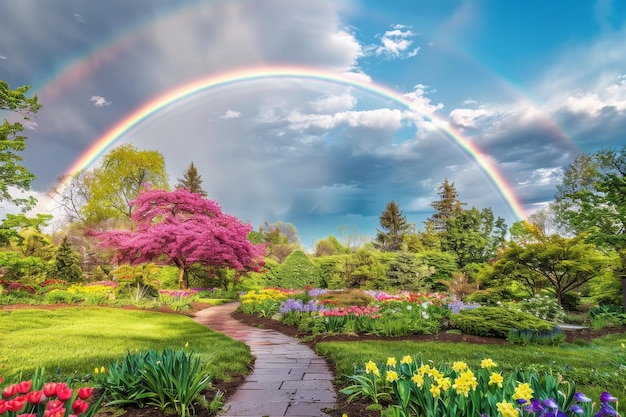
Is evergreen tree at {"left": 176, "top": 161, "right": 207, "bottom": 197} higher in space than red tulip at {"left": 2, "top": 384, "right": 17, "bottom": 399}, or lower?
higher

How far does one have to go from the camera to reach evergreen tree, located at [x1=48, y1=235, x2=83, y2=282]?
1788 centimetres

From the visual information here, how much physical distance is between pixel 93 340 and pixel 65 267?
1478 cm

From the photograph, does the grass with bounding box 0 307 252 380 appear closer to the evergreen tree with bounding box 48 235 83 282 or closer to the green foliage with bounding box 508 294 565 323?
the green foliage with bounding box 508 294 565 323

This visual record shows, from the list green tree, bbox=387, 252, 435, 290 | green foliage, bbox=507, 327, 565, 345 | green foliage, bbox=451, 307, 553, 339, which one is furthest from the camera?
green tree, bbox=387, 252, 435, 290

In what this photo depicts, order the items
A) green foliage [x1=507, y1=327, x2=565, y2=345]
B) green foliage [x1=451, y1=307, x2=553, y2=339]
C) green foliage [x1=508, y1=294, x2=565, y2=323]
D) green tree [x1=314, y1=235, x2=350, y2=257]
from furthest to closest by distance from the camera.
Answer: green tree [x1=314, y1=235, x2=350, y2=257], green foliage [x1=508, y1=294, x2=565, y2=323], green foliage [x1=451, y1=307, x2=553, y2=339], green foliage [x1=507, y1=327, x2=565, y2=345]

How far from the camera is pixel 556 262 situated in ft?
39.7

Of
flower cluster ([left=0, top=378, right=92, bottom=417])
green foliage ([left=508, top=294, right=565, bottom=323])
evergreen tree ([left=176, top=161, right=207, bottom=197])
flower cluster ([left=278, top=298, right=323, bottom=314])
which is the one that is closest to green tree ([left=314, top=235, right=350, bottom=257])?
evergreen tree ([left=176, top=161, right=207, bottom=197])

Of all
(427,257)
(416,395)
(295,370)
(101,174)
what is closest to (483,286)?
(427,257)

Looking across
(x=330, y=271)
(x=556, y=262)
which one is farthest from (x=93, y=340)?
(x=330, y=271)

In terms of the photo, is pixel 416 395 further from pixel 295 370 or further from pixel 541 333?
pixel 541 333

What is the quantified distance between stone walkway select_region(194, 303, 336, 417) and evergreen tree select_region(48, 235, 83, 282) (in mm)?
15411

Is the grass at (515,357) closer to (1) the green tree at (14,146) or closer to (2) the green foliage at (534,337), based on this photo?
(2) the green foliage at (534,337)

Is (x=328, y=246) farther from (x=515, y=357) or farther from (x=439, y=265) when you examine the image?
(x=515, y=357)

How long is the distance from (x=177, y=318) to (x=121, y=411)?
742 cm
